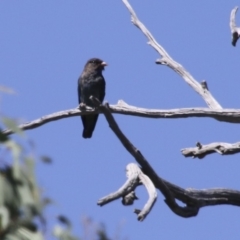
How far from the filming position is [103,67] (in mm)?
10320

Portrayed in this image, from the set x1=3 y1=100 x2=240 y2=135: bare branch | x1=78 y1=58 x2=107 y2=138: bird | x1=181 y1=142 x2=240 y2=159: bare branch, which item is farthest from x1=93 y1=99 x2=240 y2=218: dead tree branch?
x1=78 y1=58 x2=107 y2=138: bird

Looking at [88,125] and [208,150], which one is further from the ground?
[88,125]

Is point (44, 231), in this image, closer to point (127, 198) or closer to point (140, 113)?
point (127, 198)

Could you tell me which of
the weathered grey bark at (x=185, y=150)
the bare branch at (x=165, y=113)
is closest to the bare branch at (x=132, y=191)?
the weathered grey bark at (x=185, y=150)

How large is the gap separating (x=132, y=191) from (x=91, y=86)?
5.69m

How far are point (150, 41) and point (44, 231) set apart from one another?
3.66 metres

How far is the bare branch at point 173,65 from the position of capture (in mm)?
5211

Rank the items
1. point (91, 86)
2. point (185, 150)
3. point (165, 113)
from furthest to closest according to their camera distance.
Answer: point (91, 86), point (185, 150), point (165, 113)

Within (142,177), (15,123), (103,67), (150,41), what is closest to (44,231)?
(15,123)

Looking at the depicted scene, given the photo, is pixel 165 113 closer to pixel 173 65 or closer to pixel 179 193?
pixel 179 193

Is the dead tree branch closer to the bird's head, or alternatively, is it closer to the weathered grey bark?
the weathered grey bark

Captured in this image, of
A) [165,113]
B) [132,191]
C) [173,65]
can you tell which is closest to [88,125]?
[173,65]

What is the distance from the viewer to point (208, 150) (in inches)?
199

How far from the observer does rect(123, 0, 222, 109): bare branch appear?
5211 millimetres
